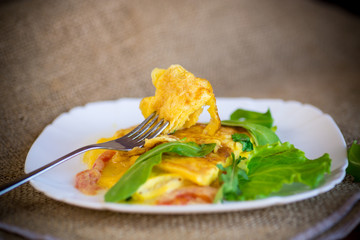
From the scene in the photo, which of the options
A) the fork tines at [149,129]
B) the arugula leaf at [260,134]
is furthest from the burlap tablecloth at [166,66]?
the fork tines at [149,129]

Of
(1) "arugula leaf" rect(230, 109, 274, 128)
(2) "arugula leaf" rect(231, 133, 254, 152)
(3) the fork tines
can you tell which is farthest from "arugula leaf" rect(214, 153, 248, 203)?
(1) "arugula leaf" rect(230, 109, 274, 128)

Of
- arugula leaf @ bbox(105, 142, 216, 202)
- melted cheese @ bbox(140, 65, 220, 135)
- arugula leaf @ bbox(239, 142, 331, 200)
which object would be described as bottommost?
arugula leaf @ bbox(239, 142, 331, 200)

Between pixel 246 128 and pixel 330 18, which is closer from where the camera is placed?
pixel 246 128

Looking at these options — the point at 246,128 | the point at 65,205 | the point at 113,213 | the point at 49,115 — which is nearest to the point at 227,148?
the point at 246,128

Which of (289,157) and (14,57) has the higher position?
(14,57)

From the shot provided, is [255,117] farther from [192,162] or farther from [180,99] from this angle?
[192,162]

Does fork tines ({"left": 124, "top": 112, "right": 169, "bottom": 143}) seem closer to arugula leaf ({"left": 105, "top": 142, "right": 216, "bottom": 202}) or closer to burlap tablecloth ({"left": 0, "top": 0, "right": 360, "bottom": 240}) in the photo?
arugula leaf ({"left": 105, "top": 142, "right": 216, "bottom": 202})

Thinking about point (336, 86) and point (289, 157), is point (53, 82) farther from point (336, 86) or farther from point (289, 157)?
point (336, 86)

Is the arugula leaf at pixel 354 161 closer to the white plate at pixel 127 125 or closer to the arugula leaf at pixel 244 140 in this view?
the white plate at pixel 127 125
